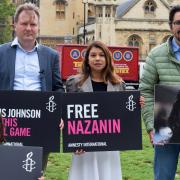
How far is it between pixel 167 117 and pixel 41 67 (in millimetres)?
1366

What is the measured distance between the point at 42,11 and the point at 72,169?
6954 centimetres

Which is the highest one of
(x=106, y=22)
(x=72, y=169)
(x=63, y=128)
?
(x=106, y=22)

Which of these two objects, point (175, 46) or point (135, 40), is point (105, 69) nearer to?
point (175, 46)

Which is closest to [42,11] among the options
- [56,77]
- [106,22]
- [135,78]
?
[106,22]

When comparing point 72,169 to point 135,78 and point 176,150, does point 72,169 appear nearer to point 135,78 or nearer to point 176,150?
point 176,150

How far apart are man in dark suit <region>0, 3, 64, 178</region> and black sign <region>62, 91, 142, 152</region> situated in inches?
13.2

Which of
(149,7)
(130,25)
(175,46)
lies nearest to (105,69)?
(175,46)

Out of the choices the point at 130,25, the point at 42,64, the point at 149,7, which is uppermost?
the point at 149,7

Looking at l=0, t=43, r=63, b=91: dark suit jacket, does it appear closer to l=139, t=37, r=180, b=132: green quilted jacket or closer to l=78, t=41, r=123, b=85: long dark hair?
l=78, t=41, r=123, b=85: long dark hair

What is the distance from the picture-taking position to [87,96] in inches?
252

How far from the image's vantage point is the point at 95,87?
6543 millimetres

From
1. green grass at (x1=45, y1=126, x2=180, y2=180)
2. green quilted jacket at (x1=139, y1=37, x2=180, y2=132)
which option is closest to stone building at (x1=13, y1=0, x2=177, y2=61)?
green grass at (x1=45, y1=126, x2=180, y2=180)

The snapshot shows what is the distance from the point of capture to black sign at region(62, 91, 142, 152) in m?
6.38

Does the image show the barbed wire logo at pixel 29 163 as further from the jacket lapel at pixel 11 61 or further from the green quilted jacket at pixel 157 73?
the green quilted jacket at pixel 157 73
